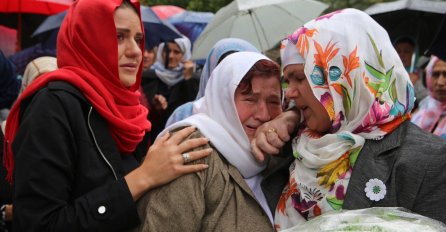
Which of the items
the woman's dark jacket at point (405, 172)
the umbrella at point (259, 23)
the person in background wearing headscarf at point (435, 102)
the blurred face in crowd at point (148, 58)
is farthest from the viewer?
the blurred face in crowd at point (148, 58)

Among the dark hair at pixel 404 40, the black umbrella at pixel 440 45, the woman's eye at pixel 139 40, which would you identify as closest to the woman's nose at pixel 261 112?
the woman's eye at pixel 139 40

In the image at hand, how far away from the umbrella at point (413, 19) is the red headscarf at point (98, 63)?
13.2 ft

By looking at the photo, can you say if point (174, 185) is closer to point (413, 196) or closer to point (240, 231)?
point (240, 231)

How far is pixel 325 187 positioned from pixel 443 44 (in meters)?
1.27

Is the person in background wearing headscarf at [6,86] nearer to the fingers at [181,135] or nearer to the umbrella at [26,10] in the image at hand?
the umbrella at [26,10]

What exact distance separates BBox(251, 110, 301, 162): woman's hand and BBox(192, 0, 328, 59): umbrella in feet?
11.2

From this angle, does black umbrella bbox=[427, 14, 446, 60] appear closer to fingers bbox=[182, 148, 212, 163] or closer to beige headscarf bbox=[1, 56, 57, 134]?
fingers bbox=[182, 148, 212, 163]

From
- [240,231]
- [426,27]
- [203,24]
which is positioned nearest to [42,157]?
[240,231]

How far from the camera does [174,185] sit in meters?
1.89

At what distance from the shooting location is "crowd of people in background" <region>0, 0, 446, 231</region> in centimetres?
185

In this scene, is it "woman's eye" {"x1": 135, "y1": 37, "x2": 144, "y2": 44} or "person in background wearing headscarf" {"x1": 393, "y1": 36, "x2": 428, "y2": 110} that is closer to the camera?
"woman's eye" {"x1": 135, "y1": 37, "x2": 144, "y2": 44}

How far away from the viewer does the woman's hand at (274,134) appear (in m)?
2.04

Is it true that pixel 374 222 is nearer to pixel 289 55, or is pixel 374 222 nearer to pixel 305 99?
pixel 305 99

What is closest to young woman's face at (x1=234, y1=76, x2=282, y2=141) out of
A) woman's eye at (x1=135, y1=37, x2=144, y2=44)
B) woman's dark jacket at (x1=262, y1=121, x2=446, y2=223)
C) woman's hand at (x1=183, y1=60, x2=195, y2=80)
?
woman's dark jacket at (x1=262, y1=121, x2=446, y2=223)
